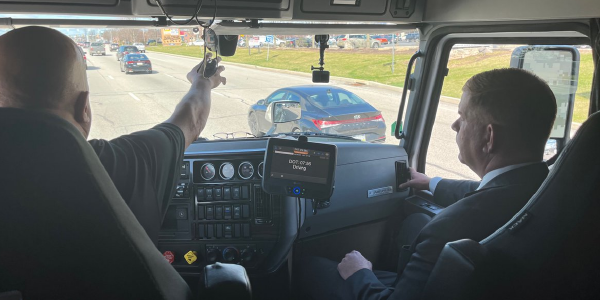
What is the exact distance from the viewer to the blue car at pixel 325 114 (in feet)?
12.5

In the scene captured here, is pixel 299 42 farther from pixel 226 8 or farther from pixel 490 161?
pixel 490 161

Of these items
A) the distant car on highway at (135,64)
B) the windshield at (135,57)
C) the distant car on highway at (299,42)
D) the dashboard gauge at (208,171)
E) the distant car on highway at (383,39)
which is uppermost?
the distant car on highway at (383,39)

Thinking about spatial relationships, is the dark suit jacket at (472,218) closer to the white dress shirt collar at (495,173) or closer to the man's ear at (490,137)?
the white dress shirt collar at (495,173)

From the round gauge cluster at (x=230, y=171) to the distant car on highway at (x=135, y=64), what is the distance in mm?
1311

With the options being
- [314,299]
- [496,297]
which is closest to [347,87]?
[314,299]

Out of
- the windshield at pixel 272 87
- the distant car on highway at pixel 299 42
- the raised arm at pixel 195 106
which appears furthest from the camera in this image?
the distant car on highway at pixel 299 42

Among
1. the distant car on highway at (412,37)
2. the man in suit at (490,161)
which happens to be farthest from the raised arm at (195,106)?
the distant car on highway at (412,37)

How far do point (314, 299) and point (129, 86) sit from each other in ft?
9.02

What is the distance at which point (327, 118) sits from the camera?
156 inches

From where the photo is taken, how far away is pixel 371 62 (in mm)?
4016

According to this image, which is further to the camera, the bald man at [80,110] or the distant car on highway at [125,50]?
the distant car on highway at [125,50]

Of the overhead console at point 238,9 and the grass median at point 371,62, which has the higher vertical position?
the overhead console at point 238,9

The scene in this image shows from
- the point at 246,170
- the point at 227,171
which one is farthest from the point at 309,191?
the point at 227,171

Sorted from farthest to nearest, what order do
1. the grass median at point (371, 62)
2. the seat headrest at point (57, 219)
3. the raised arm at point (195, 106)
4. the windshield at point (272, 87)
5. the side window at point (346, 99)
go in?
1. the side window at point (346, 99)
2. the windshield at point (272, 87)
3. the grass median at point (371, 62)
4. the raised arm at point (195, 106)
5. the seat headrest at point (57, 219)
